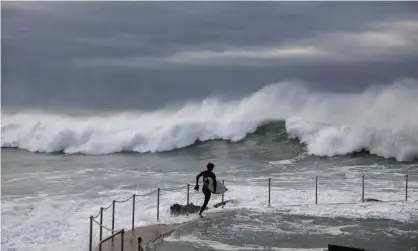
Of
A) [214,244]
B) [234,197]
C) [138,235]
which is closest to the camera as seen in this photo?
[214,244]

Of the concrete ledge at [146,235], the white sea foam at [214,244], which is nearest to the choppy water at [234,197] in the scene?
the white sea foam at [214,244]

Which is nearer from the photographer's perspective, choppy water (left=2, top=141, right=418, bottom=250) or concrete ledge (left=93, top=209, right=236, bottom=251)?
concrete ledge (left=93, top=209, right=236, bottom=251)

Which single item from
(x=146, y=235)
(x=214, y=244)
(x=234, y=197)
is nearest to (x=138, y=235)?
(x=146, y=235)

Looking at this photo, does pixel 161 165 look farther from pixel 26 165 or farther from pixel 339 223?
pixel 339 223

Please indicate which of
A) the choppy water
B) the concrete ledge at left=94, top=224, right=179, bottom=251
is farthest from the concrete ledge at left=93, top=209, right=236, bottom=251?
the choppy water

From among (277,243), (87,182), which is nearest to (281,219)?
(277,243)

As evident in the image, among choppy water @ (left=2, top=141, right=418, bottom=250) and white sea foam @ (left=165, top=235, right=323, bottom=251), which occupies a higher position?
choppy water @ (left=2, top=141, right=418, bottom=250)

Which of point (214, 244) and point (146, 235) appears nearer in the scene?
point (214, 244)

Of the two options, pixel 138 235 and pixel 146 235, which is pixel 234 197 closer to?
pixel 146 235

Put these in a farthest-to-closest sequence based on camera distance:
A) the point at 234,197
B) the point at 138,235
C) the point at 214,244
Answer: the point at 234,197 → the point at 138,235 → the point at 214,244

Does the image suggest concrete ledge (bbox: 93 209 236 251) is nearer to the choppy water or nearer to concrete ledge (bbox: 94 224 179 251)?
concrete ledge (bbox: 94 224 179 251)

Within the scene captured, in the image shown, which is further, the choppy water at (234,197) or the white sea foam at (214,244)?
the choppy water at (234,197)

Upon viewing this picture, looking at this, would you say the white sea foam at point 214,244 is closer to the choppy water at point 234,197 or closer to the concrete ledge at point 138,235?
the choppy water at point 234,197

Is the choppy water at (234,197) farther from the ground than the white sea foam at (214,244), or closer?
farther from the ground
